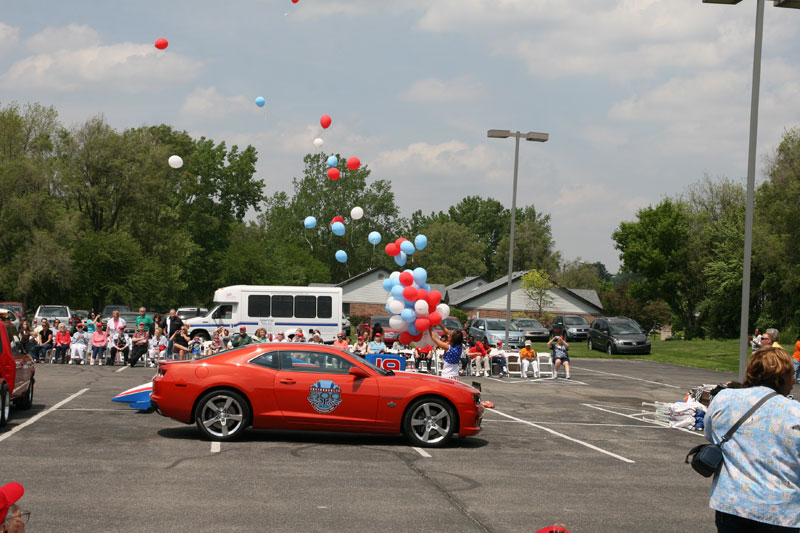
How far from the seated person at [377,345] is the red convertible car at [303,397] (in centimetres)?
1270

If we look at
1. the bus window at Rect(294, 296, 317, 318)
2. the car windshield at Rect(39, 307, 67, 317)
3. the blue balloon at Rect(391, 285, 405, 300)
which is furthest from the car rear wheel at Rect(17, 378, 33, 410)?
the car windshield at Rect(39, 307, 67, 317)

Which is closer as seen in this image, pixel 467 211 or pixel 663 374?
pixel 663 374

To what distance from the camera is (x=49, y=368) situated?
25.0 metres

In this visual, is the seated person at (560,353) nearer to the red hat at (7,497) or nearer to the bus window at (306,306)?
the bus window at (306,306)

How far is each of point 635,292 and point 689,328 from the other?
4.88 metres

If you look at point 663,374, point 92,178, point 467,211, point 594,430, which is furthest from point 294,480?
point 467,211

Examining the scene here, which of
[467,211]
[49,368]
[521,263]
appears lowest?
[49,368]

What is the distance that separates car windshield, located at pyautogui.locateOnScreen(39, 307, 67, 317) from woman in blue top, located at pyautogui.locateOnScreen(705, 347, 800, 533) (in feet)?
121

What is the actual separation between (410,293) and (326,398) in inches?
276

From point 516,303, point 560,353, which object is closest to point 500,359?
point 560,353

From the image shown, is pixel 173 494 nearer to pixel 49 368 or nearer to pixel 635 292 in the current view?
pixel 49 368

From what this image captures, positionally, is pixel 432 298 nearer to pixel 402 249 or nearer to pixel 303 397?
pixel 402 249

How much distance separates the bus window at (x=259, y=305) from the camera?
3288 centimetres

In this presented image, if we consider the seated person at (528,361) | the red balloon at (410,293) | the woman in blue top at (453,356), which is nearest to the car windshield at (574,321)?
the seated person at (528,361)
